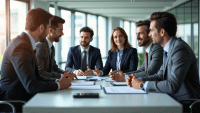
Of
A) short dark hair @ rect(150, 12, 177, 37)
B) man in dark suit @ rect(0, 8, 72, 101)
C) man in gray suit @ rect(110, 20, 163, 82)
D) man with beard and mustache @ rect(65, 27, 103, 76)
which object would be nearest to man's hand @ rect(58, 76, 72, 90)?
man in dark suit @ rect(0, 8, 72, 101)

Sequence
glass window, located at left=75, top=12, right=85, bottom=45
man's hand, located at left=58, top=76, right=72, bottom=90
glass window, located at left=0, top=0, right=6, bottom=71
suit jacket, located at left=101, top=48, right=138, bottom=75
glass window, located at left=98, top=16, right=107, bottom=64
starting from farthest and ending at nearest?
1. glass window, located at left=98, top=16, right=107, bottom=64
2. glass window, located at left=75, top=12, right=85, bottom=45
3. glass window, located at left=0, top=0, right=6, bottom=71
4. suit jacket, located at left=101, top=48, right=138, bottom=75
5. man's hand, located at left=58, top=76, right=72, bottom=90

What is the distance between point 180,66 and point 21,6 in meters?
5.84

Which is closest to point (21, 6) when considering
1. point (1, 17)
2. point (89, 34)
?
point (1, 17)

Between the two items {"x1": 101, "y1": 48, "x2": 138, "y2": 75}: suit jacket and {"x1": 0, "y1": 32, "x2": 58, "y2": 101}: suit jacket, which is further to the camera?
{"x1": 101, "y1": 48, "x2": 138, "y2": 75}: suit jacket

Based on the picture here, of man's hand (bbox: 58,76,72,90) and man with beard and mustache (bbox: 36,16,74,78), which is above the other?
man with beard and mustache (bbox: 36,16,74,78)

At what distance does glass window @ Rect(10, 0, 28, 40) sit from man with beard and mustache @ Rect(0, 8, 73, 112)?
159 inches

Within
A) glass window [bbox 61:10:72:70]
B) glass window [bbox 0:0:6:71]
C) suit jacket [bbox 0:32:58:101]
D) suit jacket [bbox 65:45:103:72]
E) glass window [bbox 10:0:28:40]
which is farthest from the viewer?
glass window [bbox 61:10:72:70]

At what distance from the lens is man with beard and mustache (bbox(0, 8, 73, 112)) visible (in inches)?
68.2

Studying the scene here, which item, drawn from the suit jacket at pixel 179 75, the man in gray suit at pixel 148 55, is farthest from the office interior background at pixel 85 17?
the suit jacket at pixel 179 75

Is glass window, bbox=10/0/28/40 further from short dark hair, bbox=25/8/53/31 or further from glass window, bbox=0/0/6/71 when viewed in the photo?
short dark hair, bbox=25/8/53/31

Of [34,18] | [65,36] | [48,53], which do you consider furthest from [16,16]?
[34,18]

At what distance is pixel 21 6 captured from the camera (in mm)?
6305

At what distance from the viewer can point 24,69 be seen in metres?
1.72

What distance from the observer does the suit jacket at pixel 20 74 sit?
1.73 metres
